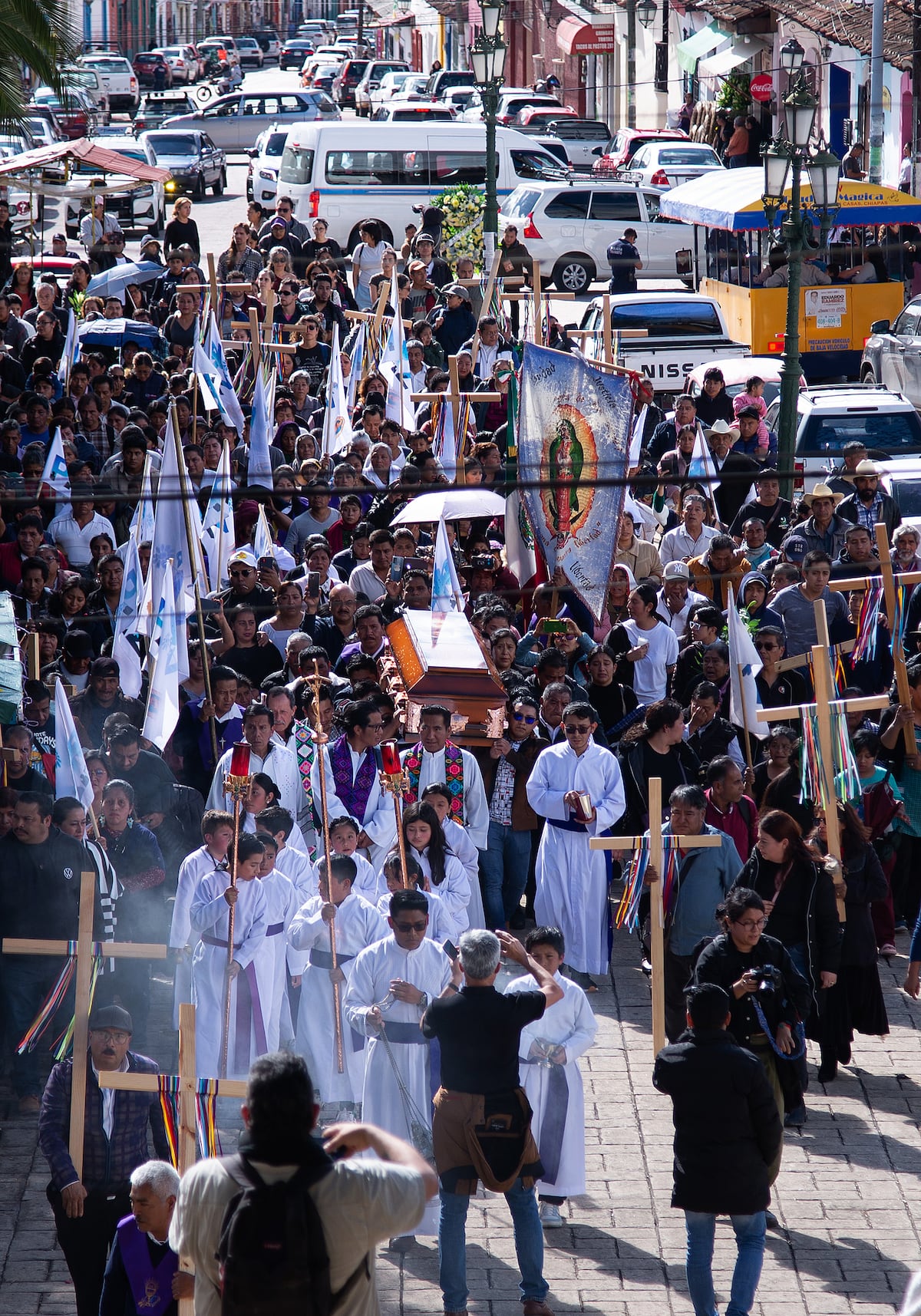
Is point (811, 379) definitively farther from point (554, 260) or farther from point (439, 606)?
point (439, 606)

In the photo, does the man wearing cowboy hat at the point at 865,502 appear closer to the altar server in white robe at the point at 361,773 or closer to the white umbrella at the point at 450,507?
the white umbrella at the point at 450,507

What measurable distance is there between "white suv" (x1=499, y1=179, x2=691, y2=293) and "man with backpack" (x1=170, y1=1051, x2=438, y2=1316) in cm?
2566

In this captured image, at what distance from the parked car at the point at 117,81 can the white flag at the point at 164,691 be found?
46506 mm

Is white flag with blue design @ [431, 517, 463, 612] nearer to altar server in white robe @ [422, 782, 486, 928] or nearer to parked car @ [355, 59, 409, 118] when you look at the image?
altar server in white robe @ [422, 782, 486, 928]

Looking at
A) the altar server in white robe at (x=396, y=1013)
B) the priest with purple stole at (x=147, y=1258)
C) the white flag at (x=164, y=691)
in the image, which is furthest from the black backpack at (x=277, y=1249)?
the white flag at (x=164, y=691)

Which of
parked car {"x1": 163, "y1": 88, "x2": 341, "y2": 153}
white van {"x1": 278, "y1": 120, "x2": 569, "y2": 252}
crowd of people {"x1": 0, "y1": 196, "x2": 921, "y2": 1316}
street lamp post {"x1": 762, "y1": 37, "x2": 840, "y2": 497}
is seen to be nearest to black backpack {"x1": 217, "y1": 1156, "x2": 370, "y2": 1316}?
crowd of people {"x1": 0, "y1": 196, "x2": 921, "y2": 1316}

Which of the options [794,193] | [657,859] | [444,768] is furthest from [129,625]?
[794,193]

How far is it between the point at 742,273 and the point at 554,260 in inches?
235

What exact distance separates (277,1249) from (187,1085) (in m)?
1.73

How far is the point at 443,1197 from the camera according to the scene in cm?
630

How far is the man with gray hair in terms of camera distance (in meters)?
6.28

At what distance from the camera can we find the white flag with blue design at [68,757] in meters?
8.43

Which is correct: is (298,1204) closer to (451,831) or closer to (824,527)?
(451,831)

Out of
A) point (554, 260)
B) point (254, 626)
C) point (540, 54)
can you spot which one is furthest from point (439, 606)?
point (540, 54)
